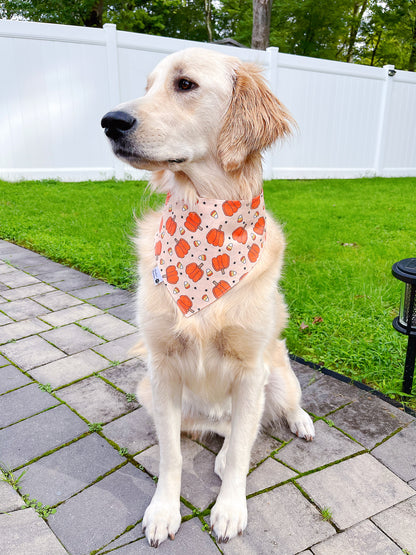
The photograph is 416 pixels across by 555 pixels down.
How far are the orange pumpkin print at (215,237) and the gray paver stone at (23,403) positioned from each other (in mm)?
1347

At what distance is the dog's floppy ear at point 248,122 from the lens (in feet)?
5.39

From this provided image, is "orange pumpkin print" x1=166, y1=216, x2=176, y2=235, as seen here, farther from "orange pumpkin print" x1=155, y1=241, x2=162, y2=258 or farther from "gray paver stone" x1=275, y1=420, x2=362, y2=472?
"gray paver stone" x1=275, y1=420, x2=362, y2=472

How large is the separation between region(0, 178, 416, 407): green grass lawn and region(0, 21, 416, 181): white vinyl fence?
63 cm

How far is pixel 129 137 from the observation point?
151cm

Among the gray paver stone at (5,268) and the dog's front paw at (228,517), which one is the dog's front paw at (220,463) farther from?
the gray paver stone at (5,268)

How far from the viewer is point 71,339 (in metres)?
3.09

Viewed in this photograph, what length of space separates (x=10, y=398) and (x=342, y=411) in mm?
1847

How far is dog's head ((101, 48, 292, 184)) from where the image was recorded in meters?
1.57

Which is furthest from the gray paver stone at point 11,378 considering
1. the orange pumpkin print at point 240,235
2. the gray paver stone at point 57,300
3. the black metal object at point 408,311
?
the black metal object at point 408,311

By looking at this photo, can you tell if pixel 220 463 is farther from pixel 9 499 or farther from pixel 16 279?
pixel 16 279

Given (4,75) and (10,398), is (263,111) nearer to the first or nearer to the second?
(10,398)

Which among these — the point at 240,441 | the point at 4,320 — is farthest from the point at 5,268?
the point at 240,441

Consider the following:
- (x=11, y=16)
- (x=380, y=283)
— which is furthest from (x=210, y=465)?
(x=11, y=16)

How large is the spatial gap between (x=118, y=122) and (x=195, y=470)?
154cm
